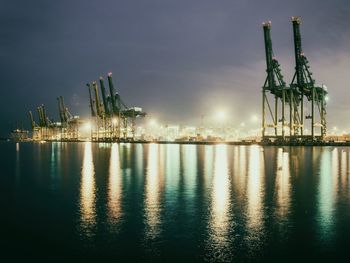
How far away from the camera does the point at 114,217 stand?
14.1 meters

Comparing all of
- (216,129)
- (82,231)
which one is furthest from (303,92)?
(82,231)

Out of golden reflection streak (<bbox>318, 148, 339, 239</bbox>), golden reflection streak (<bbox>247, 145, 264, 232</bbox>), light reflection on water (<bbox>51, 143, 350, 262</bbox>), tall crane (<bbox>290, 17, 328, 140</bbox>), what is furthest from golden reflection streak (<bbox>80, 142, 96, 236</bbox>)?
tall crane (<bbox>290, 17, 328, 140</bbox>)

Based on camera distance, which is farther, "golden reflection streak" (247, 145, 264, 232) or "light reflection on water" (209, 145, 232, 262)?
"golden reflection streak" (247, 145, 264, 232)

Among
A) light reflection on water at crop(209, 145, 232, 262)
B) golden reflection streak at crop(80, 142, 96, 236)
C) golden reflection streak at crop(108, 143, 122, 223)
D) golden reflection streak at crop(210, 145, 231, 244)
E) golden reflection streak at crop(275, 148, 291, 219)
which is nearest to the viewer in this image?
light reflection on water at crop(209, 145, 232, 262)

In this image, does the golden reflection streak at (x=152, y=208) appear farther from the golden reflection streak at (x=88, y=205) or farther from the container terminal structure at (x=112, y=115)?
the container terminal structure at (x=112, y=115)

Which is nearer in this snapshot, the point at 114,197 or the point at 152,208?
the point at 152,208

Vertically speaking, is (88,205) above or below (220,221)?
above

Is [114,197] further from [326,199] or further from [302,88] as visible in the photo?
[302,88]

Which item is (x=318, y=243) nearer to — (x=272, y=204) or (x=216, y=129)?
(x=272, y=204)

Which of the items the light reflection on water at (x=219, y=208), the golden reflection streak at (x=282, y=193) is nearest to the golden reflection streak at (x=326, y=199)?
the light reflection on water at (x=219, y=208)

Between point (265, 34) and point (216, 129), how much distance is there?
88036 mm

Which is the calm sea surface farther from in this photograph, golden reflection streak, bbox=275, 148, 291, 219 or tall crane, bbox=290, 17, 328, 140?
tall crane, bbox=290, 17, 328, 140

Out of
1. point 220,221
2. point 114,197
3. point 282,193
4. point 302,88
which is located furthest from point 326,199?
point 302,88

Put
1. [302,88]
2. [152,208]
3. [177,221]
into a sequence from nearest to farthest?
[177,221] < [152,208] < [302,88]
